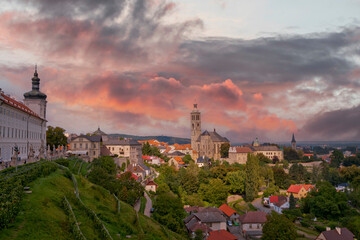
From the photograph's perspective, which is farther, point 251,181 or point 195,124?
point 195,124

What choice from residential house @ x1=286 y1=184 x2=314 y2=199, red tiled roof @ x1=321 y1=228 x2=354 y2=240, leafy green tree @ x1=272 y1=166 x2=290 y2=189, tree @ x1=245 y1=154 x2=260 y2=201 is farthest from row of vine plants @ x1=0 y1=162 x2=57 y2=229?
leafy green tree @ x1=272 y1=166 x2=290 y2=189

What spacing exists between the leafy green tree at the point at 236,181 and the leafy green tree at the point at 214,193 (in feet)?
19.3

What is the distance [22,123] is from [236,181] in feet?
177

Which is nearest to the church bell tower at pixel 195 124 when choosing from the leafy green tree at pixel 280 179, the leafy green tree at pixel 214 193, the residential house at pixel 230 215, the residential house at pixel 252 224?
the leafy green tree at pixel 280 179

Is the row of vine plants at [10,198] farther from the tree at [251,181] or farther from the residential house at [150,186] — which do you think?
the tree at [251,181]

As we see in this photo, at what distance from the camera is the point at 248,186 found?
263ft

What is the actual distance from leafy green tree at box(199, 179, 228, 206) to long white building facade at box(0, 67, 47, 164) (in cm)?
3897

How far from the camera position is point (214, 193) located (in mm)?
77312

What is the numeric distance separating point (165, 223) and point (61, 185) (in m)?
19.4

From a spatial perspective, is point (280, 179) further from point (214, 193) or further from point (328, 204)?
point (328, 204)

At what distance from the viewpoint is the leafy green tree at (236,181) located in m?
84.3

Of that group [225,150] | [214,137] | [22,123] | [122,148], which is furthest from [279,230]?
[214,137]

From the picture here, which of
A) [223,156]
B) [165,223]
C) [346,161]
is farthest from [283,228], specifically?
[346,161]

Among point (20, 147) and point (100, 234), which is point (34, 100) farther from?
point (100, 234)
